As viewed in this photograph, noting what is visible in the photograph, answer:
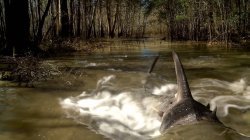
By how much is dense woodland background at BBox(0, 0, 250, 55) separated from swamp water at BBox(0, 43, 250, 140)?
4.64m

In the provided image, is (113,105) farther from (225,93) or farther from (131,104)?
(225,93)

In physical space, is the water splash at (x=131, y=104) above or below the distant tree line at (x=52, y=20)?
below

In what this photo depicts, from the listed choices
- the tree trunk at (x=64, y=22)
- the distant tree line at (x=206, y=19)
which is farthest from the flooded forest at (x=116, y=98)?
the distant tree line at (x=206, y=19)

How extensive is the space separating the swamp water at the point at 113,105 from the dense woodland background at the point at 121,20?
4.64 metres

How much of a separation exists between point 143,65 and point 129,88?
14.3 ft

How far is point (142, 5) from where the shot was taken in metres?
39.4

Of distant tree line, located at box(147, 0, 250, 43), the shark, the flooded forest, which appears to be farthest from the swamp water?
distant tree line, located at box(147, 0, 250, 43)

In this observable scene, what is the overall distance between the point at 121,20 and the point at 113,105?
3199 centimetres

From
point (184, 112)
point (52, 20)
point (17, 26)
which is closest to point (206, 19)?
point (52, 20)

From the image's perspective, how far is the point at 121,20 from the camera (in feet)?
128

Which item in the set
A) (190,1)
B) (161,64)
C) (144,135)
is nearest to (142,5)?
(190,1)

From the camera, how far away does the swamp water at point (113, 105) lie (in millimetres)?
5477

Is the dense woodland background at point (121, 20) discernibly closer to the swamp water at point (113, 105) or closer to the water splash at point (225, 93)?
the swamp water at point (113, 105)

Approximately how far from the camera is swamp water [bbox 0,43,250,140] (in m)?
5.48
